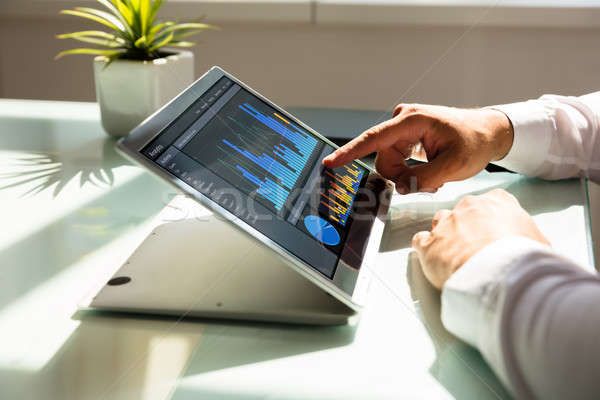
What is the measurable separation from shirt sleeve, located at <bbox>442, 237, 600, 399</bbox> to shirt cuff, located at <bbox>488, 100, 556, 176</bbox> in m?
0.40

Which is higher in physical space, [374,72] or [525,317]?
[525,317]

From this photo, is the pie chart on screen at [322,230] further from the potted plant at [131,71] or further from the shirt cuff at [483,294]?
the potted plant at [131,71]

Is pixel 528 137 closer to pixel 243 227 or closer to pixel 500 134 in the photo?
pixel 500 134

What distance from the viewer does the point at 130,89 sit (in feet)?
3.55

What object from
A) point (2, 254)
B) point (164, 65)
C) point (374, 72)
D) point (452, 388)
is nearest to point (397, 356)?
point (452, 388)

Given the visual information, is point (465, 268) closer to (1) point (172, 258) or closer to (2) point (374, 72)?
(1) point (172, 258)

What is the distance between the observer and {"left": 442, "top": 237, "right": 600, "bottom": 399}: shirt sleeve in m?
0.39

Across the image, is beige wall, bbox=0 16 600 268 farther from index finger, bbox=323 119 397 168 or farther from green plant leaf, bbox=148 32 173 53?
index finger, bbox=323 119 397 168

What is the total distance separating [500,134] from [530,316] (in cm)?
49

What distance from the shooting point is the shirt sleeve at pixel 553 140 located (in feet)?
2.87

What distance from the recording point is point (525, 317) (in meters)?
0.43

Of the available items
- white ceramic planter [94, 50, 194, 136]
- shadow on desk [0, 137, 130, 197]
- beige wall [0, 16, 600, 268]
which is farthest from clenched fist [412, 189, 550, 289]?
beige wall [0, 16, 600, 268]

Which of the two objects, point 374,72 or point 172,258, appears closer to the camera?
point 172,258

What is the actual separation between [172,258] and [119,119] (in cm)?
55
